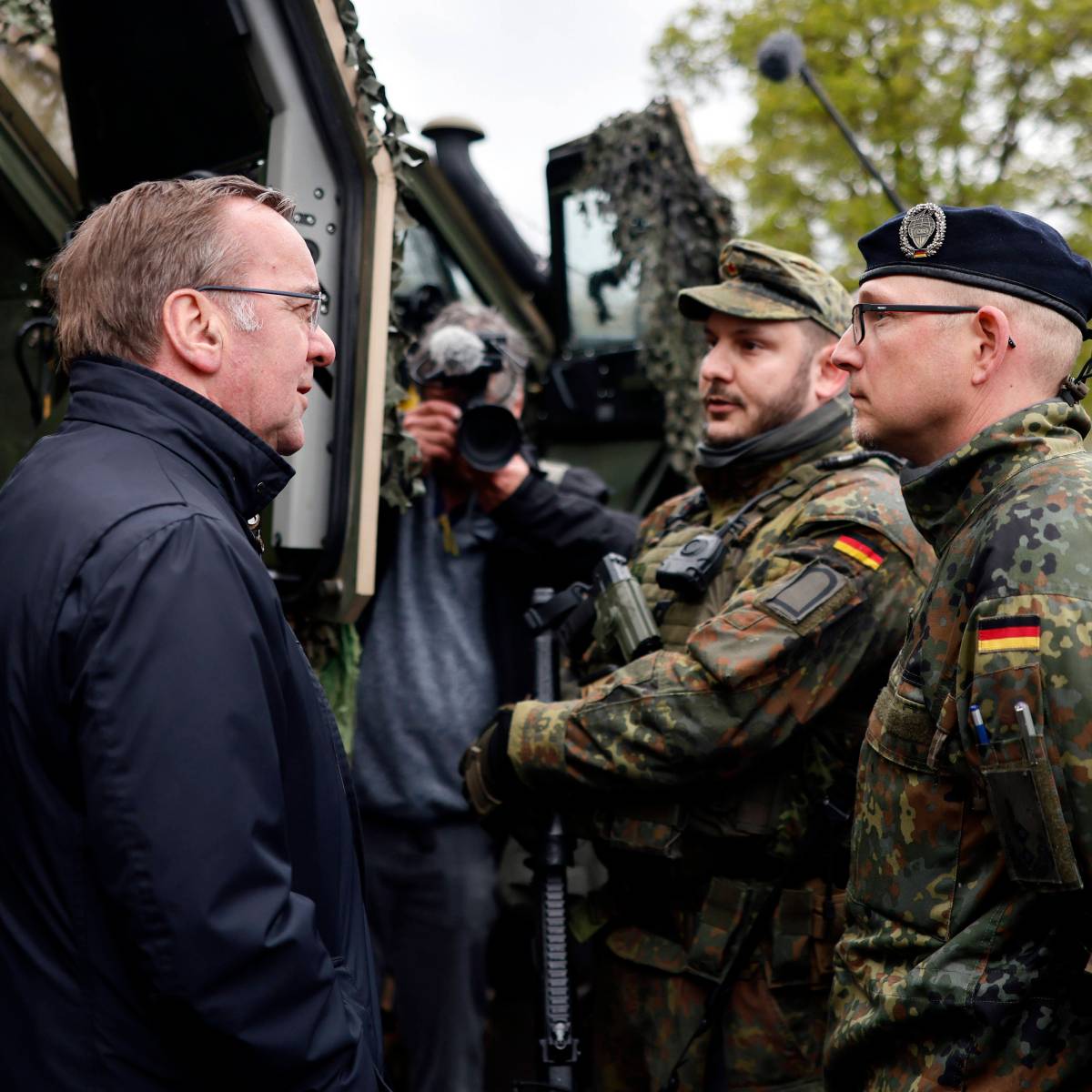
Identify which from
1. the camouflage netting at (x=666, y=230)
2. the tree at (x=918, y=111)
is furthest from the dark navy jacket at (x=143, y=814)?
the tree at (x=918, y=111)

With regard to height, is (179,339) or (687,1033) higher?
(179,339)

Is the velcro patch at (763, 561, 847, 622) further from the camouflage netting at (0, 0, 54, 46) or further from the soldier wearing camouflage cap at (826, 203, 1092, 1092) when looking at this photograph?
the camouflage netting at (0, 0, 54, 46)

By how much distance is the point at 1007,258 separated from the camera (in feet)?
6.44

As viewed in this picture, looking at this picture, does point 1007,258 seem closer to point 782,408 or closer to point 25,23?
point 782,408

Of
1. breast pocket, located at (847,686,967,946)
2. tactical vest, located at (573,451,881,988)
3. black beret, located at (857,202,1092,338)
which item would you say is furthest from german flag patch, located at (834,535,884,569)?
black beret, located at (857,202,1092,338)

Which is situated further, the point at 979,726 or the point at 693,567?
the point at 693,567

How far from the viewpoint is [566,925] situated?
289 centimetres

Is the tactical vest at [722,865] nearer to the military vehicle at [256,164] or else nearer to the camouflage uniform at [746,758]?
the camouflage uniform at [746,758]

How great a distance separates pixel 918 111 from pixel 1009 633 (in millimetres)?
10969

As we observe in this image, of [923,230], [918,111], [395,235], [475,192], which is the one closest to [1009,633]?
[923,230]

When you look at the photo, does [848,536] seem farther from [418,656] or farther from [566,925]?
[418,656]

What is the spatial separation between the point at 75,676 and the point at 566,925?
1645mm

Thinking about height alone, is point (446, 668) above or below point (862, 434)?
below

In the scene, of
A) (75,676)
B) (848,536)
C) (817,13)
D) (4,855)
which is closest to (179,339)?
(75,676)
